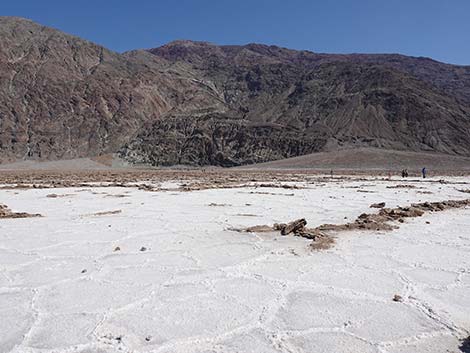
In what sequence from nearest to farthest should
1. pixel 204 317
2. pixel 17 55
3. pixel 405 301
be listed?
pixel 204 317, pixel 405 301, pixel 17 55

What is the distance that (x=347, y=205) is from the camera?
12844mm

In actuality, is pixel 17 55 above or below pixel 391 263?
above

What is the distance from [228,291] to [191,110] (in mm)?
91332

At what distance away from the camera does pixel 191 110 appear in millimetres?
94188

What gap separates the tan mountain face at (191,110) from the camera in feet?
265

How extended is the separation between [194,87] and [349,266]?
103608 millimetres

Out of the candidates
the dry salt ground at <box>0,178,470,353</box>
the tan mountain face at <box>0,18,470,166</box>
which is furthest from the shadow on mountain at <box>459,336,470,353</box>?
the tan mountain face at <box>0,18,470,166</box>

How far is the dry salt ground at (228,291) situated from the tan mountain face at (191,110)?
238 feet

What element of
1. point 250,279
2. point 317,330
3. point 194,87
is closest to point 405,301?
point 317,330

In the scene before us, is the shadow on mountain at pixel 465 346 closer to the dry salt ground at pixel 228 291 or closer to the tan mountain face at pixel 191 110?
the dry salt ground at pixel 228 291

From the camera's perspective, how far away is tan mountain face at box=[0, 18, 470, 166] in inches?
3174

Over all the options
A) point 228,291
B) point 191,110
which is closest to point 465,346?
point 228,291

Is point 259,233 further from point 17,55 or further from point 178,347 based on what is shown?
point 17,55

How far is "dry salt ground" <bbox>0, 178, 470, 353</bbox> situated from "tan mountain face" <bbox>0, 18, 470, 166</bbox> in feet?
238
